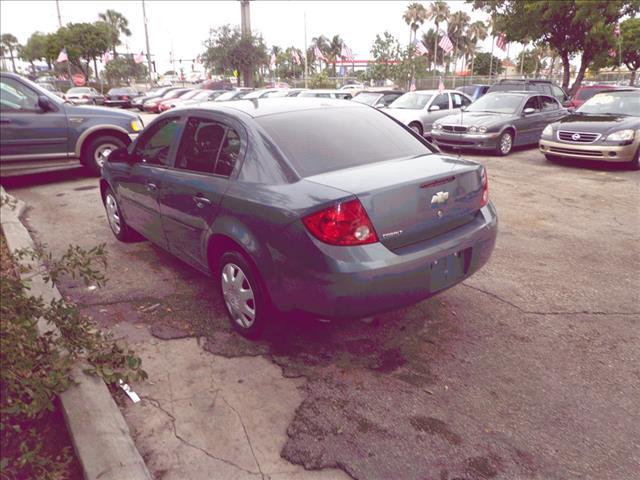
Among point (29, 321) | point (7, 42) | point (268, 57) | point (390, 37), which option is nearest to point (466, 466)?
point (29, 321)

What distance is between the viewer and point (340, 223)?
113 inches

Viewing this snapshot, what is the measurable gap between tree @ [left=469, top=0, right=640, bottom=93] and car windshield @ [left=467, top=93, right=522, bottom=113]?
1502 cm

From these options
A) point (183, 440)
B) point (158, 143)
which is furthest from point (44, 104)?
point (183, 440)

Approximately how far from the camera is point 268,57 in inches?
1654

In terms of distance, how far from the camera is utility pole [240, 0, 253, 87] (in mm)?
37350

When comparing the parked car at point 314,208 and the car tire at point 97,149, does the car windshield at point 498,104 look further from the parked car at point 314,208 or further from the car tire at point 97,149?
the parked car at point 314,208

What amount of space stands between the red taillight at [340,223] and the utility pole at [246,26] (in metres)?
38.3

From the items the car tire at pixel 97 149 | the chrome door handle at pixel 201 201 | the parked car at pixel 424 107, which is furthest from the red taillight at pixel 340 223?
the parked car at pixel 424 107

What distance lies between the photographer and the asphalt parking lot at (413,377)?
253cm

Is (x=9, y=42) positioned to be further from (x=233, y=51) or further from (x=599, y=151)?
(x=599, y=151)

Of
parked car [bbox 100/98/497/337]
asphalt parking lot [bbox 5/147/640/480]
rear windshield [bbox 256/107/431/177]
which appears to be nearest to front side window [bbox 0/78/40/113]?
asphalt parking lot [bbox 5/147/640/480]

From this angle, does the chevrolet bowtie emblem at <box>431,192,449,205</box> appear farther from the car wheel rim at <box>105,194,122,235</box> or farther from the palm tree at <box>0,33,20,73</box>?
the palm tree at <box>0,33,20,73</box>

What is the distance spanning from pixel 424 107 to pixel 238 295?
447 inches

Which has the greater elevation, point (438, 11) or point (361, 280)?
point (438, 11)
